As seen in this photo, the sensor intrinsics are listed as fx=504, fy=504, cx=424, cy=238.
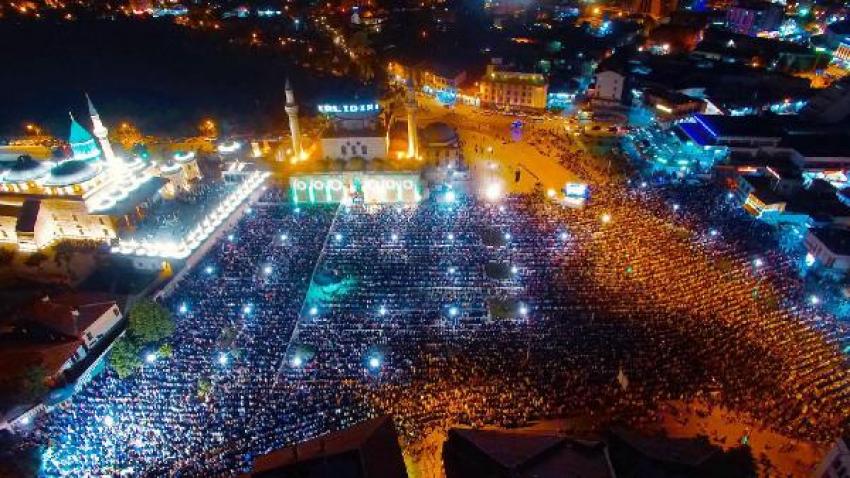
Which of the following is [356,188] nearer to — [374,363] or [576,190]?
[576,190]

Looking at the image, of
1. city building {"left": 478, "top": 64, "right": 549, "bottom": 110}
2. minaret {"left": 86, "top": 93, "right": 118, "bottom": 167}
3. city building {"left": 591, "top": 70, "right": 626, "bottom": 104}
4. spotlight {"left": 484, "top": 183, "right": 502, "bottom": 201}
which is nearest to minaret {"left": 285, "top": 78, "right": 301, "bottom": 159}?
minaret {"left": 86, "top": 93, "right": 118, "bottom": 167}

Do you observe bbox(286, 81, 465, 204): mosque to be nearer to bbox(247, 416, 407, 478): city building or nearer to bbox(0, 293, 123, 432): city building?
bbox(0, 293, 123, 432): city building

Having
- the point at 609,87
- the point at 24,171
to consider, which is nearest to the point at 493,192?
the point at 609,87

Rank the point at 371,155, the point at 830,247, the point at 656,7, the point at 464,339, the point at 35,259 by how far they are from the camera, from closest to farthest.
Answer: the point at 464,339
the point at 830,247
the point at 35,259
the point at 371,155
the point at 656,7

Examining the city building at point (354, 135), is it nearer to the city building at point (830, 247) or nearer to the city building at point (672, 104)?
the city building at point (672, 104)

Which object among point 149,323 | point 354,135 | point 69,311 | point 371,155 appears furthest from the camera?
point 371,155

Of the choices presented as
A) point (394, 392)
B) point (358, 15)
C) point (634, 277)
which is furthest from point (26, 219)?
point (358, 15)
